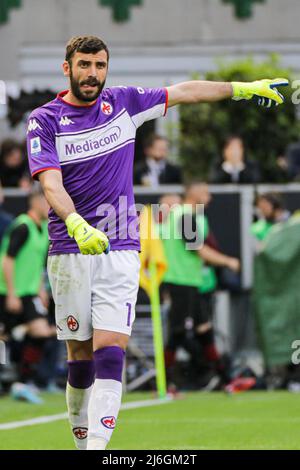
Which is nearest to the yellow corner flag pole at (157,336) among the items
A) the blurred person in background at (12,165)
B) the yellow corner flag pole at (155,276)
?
the yellow corner flag pole at (155,276)

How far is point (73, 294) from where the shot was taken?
829cm

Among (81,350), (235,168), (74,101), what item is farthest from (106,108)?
(235,168)

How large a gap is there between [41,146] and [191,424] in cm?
413

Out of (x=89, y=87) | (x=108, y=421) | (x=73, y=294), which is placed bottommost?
(x=108, y=421)

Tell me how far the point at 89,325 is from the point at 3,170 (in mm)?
9816

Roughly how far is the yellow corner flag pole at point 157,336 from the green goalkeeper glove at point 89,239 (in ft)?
Result: 24.5

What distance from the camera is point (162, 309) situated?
648 inches

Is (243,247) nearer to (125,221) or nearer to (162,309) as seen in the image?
(162,309)

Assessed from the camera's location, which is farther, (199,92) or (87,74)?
(199,92)

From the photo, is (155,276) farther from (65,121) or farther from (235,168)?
(65,121)

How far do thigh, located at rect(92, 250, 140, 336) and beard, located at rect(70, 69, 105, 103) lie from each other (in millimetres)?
873

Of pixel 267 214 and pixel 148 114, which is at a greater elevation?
Answer: pixel 148 114

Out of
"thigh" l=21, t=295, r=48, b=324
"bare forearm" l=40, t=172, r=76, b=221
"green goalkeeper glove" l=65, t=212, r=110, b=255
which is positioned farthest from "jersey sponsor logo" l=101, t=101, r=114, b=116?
"thigh" l=21, t=295, r=48, b=324

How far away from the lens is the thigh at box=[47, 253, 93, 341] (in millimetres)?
8258
